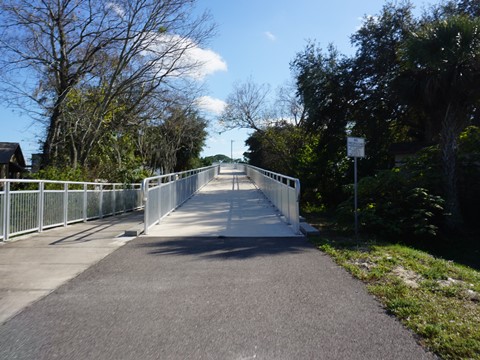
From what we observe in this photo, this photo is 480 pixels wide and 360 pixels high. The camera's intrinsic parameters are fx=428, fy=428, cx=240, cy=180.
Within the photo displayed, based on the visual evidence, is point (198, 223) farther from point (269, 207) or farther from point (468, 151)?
point (468, 151)

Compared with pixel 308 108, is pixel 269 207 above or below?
below

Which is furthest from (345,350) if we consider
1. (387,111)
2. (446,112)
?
(387,111)

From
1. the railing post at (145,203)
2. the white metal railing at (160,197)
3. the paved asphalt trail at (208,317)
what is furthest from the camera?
the white metal railing at (160,197)

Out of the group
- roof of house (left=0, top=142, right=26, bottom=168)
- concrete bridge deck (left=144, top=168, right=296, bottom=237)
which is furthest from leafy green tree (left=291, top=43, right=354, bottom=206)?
roof of house (left=0, top=142, right=26, bottom=168)

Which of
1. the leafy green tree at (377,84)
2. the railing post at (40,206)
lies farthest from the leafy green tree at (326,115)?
the railing post at (40,206)

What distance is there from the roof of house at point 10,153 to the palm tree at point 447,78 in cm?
2773

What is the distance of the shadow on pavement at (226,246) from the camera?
25.9 ft

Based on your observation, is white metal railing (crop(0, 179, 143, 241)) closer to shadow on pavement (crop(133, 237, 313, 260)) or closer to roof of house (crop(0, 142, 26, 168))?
shadow on pavement (crop(133, 237, 313, 260))

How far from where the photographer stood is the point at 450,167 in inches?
496

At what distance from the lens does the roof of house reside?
30.4m

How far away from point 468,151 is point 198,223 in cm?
951

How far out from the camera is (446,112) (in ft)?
41.3

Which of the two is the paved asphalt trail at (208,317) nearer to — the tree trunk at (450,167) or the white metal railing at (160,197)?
the white metal railing at (160,197)

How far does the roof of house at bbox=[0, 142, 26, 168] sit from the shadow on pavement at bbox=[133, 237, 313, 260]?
Answer: 1013 inches
